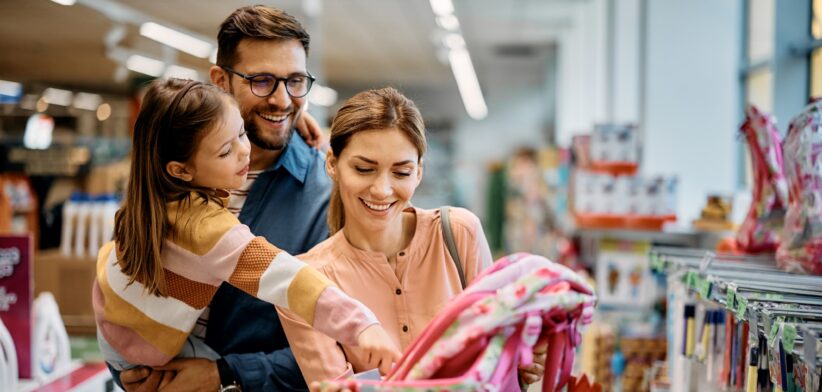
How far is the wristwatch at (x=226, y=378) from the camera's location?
2.11 m

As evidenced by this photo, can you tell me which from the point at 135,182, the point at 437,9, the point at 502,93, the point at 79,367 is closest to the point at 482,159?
the point at 502,93

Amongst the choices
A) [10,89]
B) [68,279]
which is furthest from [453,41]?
[68,279]

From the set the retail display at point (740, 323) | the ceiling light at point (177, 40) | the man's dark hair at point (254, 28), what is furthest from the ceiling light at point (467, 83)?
the man's dark hair at point (254, 28)

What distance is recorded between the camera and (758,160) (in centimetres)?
310

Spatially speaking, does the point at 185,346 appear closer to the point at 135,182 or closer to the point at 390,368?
the point at 135,182

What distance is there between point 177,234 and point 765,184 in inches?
86.2

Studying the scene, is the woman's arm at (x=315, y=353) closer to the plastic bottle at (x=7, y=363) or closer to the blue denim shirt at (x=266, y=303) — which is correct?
the blue denim shirt at (x=266, y=303)

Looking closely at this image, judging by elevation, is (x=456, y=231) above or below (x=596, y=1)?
below

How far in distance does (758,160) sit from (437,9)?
7962mm

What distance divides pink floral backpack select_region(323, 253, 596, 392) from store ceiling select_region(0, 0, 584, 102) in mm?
5778

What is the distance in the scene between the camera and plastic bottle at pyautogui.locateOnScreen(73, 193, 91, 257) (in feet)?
20.2

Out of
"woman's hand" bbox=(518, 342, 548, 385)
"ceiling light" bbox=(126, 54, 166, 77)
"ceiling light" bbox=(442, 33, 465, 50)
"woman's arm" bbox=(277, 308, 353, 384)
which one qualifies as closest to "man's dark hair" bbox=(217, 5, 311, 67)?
"woman's arm" bbox=(277, 308, 353, 384)

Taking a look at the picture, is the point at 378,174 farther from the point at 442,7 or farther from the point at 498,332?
the point at 442,7

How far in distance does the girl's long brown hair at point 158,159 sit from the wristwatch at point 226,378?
29cm
